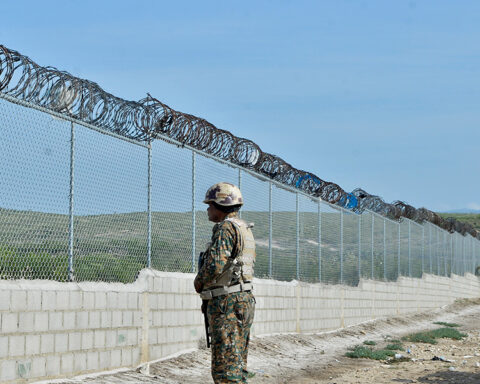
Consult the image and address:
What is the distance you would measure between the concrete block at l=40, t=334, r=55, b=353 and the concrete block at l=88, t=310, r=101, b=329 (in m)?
0.67

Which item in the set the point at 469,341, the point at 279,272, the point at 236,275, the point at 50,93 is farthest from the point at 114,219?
the point at 469,341

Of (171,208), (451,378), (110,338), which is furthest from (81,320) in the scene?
(451,378)

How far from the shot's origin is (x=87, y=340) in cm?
861

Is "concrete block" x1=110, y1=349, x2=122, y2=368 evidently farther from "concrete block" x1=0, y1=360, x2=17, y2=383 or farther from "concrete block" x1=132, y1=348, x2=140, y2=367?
"concrete block" x1=0, y1=360, x2=17, y2=383

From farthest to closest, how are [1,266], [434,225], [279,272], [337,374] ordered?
[434,225]
[279,272]
[337,374]
[1,266]

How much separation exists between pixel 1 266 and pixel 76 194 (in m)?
1.37

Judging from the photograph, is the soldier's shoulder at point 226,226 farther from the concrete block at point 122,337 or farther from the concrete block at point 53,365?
the concrete block at point 122,337

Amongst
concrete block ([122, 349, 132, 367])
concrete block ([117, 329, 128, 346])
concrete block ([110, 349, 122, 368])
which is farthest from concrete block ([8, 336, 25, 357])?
concrete block ([122, 349, 132, 367])

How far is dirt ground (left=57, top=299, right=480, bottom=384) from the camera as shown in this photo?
391 inches

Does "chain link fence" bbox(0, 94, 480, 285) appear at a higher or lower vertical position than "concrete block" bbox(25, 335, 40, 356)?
higher

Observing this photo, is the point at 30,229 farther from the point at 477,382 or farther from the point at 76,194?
the point at 477,382

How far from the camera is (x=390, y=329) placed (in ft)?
65.6

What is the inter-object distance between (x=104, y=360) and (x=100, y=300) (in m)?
0.59

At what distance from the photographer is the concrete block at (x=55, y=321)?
8.03 meters
